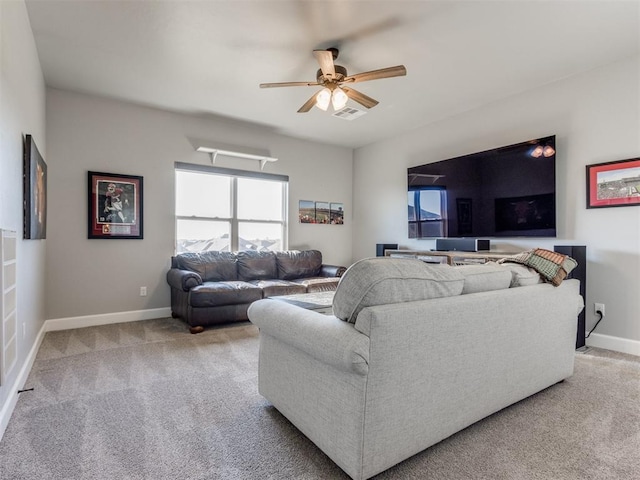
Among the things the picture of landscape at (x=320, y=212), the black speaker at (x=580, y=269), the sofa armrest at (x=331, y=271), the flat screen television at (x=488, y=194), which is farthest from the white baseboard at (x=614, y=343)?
the picture of landscape at (x=320, y=212)

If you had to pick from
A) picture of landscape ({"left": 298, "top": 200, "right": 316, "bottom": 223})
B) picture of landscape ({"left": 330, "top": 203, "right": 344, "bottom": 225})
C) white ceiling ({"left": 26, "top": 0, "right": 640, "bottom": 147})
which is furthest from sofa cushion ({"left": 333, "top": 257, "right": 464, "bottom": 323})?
picture of landscape ({"left": 330, "top": 203, "right": 344, "bottom": 225})

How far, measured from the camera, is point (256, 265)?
15.6ft

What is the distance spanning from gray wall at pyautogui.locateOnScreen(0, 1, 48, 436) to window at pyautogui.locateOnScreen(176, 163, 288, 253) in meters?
1.74

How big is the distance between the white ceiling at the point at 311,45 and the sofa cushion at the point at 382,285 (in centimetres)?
195

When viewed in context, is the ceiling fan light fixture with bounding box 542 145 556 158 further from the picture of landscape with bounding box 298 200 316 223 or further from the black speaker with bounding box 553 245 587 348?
the picture of landscape with bounding box 298 200 316 223

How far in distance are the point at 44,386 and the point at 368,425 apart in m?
2.31

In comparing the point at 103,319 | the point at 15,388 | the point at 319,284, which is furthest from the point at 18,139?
the point at 319,284

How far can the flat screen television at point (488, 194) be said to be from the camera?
3.56 m

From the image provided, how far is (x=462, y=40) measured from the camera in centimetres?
283

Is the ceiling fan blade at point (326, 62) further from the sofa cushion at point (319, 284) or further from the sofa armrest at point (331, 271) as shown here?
the sofa armrest at point (331, 271)

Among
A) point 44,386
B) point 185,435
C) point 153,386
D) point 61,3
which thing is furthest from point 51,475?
point 61,3

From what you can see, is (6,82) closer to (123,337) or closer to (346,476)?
(123,337)

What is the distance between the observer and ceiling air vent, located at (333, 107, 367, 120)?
4.23 metres

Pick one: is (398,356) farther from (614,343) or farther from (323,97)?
(614,343)
